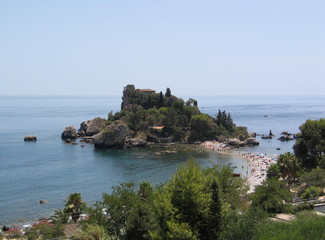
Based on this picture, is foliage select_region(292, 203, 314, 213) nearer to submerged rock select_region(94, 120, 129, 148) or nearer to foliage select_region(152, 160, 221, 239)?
foliage select_region(152, 160, 221, 239)

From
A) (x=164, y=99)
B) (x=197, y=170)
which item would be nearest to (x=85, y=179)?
(x=197, y=170)

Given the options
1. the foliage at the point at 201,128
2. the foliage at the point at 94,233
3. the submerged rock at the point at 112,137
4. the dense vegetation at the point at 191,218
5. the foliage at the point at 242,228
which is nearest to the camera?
the foliage at the point at 242,228

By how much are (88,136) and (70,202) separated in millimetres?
63708

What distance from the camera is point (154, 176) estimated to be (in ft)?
168

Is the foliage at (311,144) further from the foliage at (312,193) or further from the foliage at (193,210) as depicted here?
the foliage at (193,210)

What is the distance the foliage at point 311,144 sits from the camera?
43.8m

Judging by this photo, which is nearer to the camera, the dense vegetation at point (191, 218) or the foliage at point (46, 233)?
the dense vegetation at point (191, 218)

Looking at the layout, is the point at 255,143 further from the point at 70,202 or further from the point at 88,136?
the point at 70,202

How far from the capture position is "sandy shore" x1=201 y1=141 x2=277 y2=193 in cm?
5066

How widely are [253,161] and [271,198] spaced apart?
4421cm

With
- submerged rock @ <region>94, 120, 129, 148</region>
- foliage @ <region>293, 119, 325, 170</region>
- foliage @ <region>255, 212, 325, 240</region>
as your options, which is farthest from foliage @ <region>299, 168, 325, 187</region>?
submerged rock @ <region>94, 120, 129, 148</region>

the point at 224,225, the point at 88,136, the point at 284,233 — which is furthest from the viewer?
the point at 88,136

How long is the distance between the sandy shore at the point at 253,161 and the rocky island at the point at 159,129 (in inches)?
156

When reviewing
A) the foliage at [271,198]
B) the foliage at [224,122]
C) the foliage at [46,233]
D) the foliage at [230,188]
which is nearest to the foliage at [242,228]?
the foliage at [230,188]
